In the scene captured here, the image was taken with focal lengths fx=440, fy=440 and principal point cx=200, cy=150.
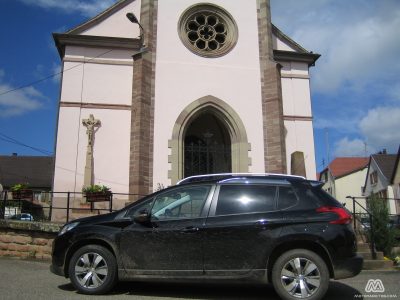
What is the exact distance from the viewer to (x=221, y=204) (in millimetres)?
6121

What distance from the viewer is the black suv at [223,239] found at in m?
5.65

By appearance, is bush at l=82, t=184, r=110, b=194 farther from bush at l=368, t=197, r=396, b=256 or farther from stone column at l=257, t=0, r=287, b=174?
bush at l=368, t=197, r=396, b=256

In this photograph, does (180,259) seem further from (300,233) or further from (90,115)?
(90,115)

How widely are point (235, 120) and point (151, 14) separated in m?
5.11

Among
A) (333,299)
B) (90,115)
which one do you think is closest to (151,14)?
(90,115)

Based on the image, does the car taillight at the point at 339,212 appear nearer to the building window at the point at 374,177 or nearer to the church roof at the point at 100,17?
the church roof at the point at 100,17

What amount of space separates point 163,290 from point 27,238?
526 cm

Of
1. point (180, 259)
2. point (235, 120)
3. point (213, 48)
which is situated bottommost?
point (180, 259)

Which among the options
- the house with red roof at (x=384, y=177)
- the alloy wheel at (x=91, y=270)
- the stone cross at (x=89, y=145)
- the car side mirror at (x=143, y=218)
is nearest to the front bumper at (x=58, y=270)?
the alloy wheel at (x=91, y=270)

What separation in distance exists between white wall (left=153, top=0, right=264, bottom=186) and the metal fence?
2.81 metres

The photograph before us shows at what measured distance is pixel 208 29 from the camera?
17594 mm

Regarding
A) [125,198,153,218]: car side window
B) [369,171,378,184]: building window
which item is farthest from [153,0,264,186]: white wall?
[369,171,378,184]: building window

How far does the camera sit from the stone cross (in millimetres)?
15125

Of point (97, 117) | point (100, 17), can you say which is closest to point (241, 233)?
point (97, 117)
